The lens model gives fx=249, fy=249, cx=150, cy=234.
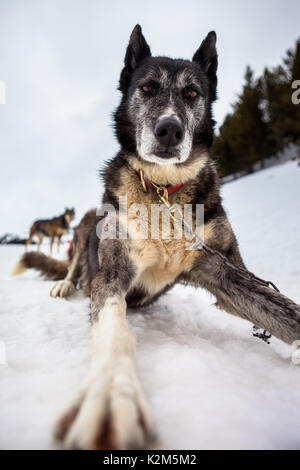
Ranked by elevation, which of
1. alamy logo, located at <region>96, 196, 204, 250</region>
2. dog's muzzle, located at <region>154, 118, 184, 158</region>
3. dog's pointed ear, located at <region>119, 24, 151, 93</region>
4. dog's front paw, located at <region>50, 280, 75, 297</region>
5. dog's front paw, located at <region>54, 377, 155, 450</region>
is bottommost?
dog's front paw, located at <region>54, 377, 155, 450</region>

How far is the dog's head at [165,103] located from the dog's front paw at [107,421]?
5.46 ft

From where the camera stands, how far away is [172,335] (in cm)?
188

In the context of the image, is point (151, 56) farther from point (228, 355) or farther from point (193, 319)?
point (228, 355)

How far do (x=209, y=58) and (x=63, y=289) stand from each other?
11.0ft

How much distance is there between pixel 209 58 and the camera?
9.39 ft

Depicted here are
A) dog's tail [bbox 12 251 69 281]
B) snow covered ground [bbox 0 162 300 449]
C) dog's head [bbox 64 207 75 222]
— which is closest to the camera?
snow covered ground [bbox 0 162 300 449]

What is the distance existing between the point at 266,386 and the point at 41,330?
1.62 metres

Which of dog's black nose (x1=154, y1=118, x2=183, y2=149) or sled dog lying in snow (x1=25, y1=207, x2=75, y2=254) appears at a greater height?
sled dog lying in snow (x1=25, y1=207, x2=75, y2=254)

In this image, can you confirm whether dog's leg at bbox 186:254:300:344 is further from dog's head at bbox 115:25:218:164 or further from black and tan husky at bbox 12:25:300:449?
dog's head at bbox 115:25:218:164

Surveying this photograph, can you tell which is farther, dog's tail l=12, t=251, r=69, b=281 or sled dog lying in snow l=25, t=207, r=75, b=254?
sled dog lying in snow l=25, t=207, r=75, b=254

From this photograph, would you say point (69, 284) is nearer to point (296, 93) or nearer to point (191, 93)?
point (191, 93)

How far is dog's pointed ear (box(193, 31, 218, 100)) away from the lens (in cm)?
283

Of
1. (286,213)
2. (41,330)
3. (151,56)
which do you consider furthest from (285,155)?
(41,330)

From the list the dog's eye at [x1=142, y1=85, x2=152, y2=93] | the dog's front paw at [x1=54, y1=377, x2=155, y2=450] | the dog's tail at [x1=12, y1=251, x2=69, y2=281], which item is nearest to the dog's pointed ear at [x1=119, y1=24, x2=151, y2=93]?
the dog's eye at [x1=142, y1=85, x2=152, y2=93]
